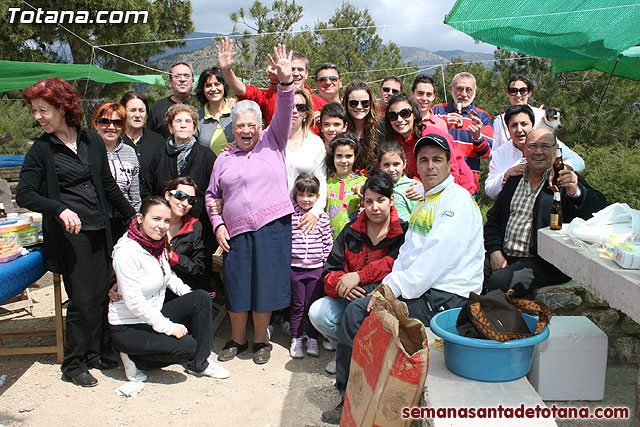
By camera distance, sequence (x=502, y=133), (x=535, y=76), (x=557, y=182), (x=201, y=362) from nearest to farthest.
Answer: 1. (x=557, y=182)
2. (x=201, y=362)
3. (x=502, y=133)
4. (x=535, y=76)

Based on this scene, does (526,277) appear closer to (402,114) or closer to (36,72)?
(402,114)

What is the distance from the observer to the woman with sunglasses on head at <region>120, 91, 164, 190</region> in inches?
166

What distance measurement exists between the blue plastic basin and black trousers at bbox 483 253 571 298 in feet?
3.42

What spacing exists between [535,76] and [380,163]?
8.87m

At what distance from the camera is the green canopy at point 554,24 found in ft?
10.5

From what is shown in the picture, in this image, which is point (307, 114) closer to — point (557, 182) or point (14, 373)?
point (557, 182)

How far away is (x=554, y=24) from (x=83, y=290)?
148 inches

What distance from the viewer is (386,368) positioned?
6.98 feet

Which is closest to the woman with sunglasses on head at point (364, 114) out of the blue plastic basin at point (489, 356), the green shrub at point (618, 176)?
the blue plastic basin at point (489, 356)

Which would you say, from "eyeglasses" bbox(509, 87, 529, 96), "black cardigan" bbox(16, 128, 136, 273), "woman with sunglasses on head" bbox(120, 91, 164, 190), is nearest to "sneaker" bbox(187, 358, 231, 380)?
"black cardigan" bbox(16, 128, 136, 273)

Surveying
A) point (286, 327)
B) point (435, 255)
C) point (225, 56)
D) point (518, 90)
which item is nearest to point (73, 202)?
point (225, 56)

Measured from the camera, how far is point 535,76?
1106 centimetres

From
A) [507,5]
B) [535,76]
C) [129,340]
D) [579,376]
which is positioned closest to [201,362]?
[129,340]

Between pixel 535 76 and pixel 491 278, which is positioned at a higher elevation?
pixel 535 76
